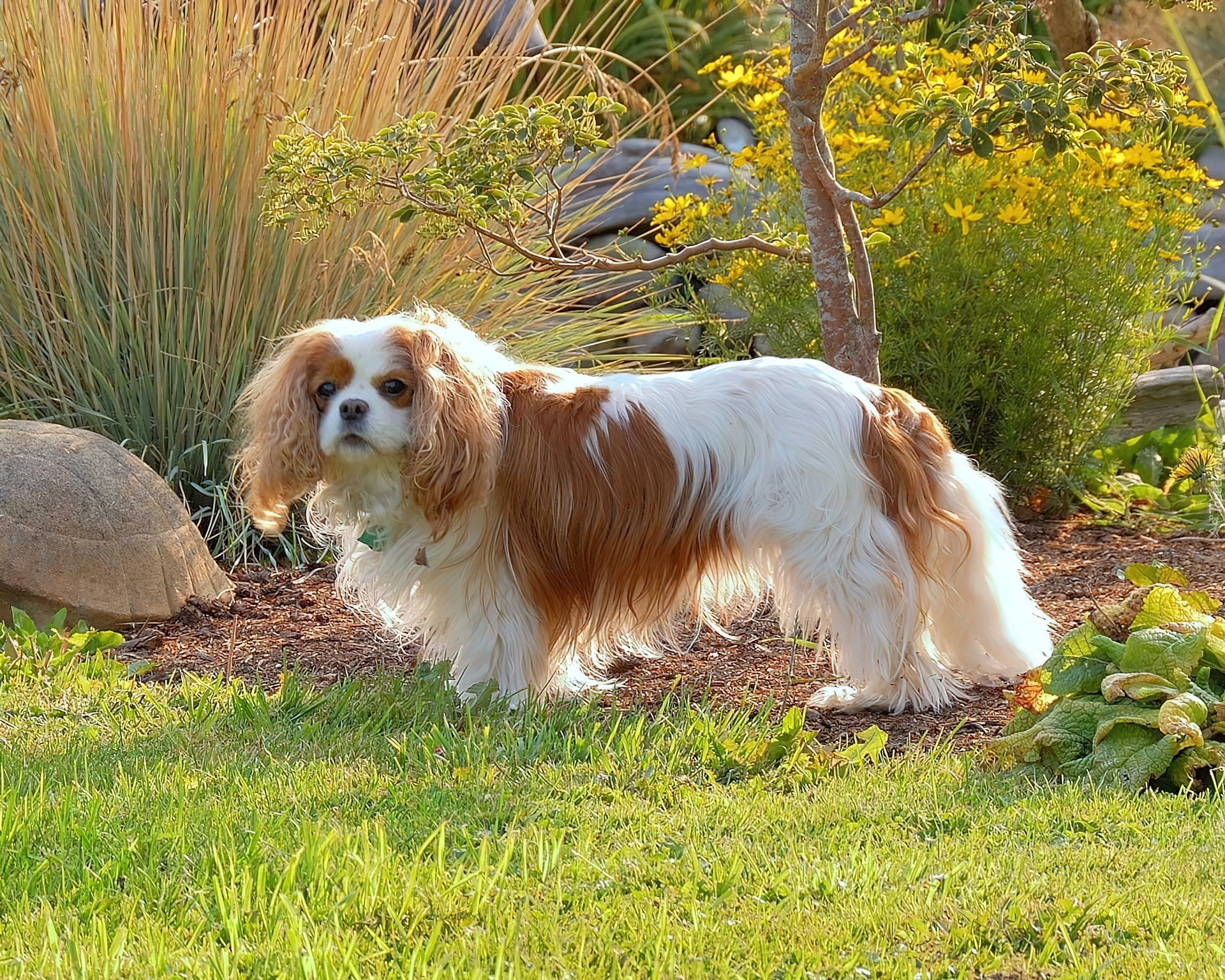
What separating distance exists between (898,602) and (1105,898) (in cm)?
143

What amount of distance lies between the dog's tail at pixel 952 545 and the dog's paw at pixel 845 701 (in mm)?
238

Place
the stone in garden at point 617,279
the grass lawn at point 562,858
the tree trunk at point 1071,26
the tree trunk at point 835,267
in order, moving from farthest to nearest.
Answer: the stone in garden at point 617,279 < the tree trunk at point 1071,26 < the tree trunk at point 835,267 < the grass lawn at point 562,858

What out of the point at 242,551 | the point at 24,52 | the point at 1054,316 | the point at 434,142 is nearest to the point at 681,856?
the point at 434,142

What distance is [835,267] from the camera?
510 cm

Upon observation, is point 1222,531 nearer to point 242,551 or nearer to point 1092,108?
point 1092,108

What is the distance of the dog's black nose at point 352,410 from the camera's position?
3.81 metres

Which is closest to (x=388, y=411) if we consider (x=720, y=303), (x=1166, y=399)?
(x=720, y=303)

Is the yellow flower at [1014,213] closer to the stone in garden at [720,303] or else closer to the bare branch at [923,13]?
the bare branch at [923,13]

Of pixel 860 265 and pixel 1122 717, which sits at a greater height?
pixel 860 265

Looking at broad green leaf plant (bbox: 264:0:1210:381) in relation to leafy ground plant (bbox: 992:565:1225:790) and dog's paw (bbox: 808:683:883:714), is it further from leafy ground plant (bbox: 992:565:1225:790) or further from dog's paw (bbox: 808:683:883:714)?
leafy ground plant (bbox: 992:565:1225:790)

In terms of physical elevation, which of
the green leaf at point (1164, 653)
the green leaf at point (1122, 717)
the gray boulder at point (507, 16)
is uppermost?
the gray boulder at point (507, 16)

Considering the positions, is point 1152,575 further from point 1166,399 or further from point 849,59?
point 1166,399

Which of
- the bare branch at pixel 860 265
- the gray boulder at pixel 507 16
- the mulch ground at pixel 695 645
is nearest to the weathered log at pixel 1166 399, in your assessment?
A: the mulch ground at pixel 695 645

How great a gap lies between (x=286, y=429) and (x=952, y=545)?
194cm
